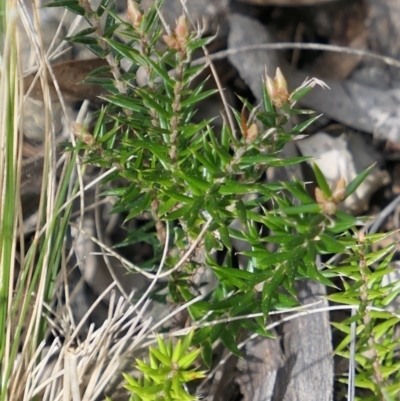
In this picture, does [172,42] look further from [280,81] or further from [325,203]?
[325,203]

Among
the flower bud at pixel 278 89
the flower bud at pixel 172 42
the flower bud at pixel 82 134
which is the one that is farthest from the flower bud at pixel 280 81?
the flower bud at pixel 82 134

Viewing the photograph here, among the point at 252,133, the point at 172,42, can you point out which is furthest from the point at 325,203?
the point at 172,42

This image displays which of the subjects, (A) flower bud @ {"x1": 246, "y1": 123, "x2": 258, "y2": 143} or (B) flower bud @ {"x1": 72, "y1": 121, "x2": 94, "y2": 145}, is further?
(B) flower bud @ {"x1": 72, "y1": 121, "x2": 94, "y2": 145}

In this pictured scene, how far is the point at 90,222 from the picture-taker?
53.2 inches

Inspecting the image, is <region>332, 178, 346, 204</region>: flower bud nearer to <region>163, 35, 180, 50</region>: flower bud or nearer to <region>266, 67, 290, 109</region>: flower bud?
<region>266, 67, 290, 109</region>: flower bud

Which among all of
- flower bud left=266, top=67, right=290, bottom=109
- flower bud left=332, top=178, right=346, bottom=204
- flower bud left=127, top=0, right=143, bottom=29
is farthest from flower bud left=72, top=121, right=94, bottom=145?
flower bud left=332, top=178, right=346, bottom=204

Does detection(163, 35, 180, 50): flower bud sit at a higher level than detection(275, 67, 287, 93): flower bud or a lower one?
higher

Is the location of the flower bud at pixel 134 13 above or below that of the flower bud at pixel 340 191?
above

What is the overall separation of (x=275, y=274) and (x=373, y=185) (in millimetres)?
Answer: 792

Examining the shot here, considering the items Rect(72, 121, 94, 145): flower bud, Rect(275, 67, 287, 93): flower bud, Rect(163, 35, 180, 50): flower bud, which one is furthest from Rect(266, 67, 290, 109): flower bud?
Rect(72, 121, 94, 145): flower bud

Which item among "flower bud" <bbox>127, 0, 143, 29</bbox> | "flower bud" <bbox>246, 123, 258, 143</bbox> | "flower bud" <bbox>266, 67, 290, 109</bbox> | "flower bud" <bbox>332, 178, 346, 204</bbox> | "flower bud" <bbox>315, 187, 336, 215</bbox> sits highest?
"flower bud" <bbox>127, 0, 143, 29</bbox>

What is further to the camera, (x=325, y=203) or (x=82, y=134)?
(x=82, y=134)

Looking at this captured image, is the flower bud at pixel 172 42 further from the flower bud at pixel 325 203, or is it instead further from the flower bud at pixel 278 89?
the flower bud at pixel 325 203

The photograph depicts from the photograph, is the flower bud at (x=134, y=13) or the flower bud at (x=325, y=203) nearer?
the flower bud at (x=325, y=203)
